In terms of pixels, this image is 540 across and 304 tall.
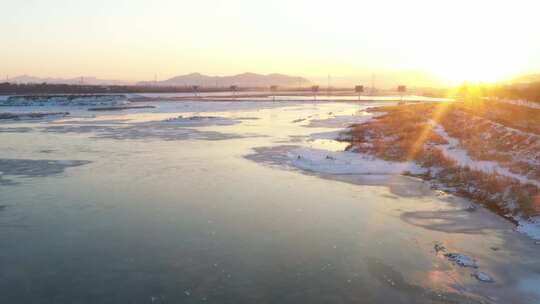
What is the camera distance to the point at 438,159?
2281cm

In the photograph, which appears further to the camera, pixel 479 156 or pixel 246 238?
pixel 479 156

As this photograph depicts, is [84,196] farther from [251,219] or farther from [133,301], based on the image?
[133,301]

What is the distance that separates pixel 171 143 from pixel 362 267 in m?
23.2

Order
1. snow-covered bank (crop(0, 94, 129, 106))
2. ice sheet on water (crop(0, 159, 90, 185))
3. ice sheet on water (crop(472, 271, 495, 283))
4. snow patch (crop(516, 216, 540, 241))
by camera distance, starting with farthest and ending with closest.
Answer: snow-covered bank (crop(0, 94, 129, 106)) → ice sheet on water (crop(0, 159, 90, 185)) → snow patch (crop(516, 216, 540, 241)) → ice sheet on water (crop(472, 271, 495, 283))

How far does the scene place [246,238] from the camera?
12.4 m

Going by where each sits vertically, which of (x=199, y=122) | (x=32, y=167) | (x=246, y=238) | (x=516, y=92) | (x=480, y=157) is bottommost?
(x=246, y=238)

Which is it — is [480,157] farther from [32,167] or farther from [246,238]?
[32,167]

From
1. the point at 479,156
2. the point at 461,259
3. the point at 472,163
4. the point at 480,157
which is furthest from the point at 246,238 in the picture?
the point at 479,156

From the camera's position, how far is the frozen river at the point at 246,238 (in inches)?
376

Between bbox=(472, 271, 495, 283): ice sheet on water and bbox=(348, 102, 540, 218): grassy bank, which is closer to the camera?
bbox=(472, 271, 495, 283): ice sheet on water

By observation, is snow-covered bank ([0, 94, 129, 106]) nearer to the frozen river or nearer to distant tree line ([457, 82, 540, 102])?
the frozen river

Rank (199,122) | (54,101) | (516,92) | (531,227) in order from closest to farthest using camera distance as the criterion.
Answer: (531,227)
(199,122)
(516,92)
(54,101)

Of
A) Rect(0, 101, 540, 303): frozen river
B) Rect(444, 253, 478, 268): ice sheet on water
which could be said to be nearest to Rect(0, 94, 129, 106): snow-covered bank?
Rect(0, 101, 540, 303): frozen river

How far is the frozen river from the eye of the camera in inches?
376
